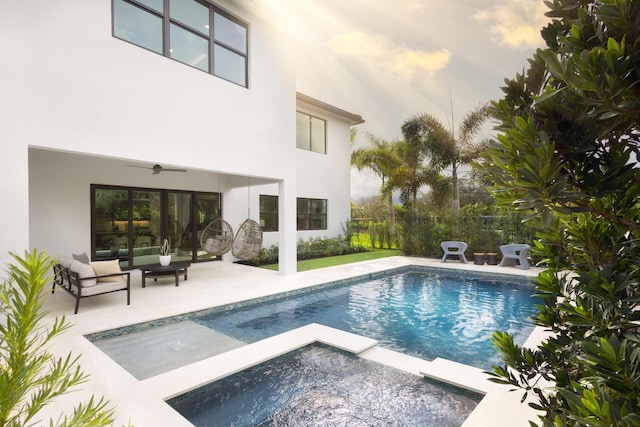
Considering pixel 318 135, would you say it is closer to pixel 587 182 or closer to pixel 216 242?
pixel 216 242

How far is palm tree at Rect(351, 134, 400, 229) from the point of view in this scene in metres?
17.6

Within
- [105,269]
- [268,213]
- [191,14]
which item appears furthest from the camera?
[268,213]

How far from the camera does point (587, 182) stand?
114 cm

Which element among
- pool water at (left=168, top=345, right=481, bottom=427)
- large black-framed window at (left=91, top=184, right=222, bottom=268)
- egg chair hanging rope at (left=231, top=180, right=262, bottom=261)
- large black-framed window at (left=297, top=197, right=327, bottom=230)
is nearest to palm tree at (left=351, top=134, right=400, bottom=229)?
large black-framed window at (left=297, top=197, right=327, bottom=230)

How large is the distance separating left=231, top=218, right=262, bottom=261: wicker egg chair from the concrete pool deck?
2.71 ft

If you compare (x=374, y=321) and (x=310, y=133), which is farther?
(x=310, y=133)

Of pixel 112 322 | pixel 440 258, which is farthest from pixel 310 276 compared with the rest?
pixel 440 258

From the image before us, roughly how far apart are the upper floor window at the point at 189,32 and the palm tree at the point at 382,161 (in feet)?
33.6

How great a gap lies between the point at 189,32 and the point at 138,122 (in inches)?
112

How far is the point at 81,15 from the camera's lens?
19.0ft

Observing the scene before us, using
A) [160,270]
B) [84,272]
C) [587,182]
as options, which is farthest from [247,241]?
[587,182]

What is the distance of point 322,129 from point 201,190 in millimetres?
6875

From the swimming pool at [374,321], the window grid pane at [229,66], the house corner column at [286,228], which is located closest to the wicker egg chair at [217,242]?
the house corner column at [286,228]

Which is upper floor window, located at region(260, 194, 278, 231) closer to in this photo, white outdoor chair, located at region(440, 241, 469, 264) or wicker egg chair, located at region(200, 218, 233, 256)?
wicker egg chair, located at region(200, 218, 233, 256)
